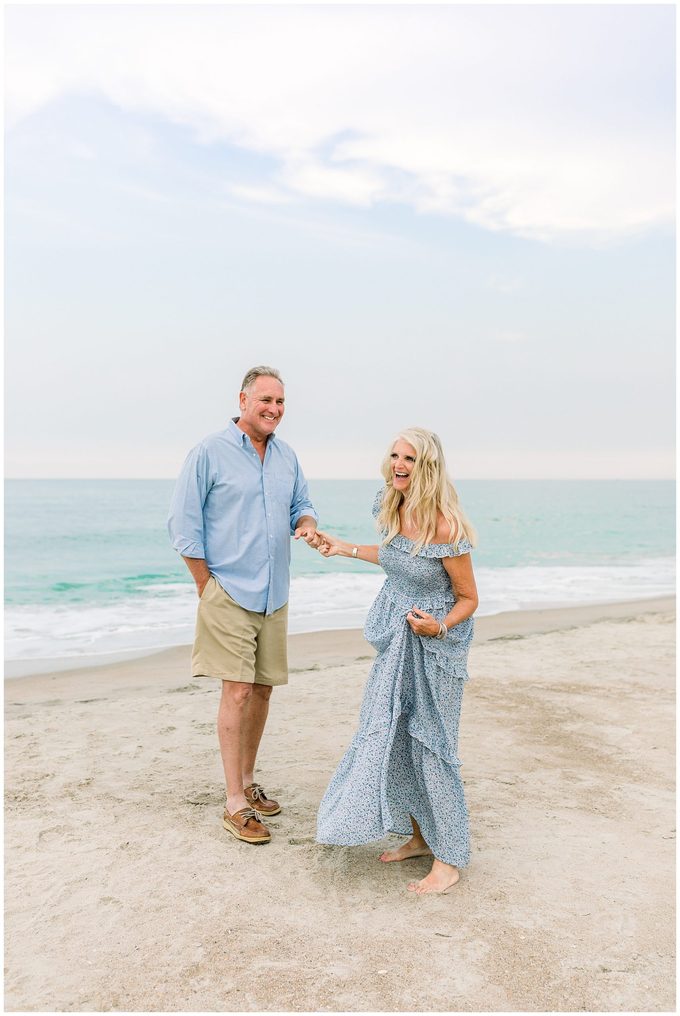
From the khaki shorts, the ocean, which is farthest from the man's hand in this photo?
the ocean

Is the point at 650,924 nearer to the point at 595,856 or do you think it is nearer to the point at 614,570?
the point at 595,856

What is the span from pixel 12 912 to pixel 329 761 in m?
2.22

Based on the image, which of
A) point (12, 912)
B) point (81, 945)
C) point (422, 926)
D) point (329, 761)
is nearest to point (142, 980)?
point (81, 945)

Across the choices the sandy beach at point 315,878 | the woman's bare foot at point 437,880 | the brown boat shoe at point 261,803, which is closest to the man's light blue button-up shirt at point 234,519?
the brown boat shoe at point 261,803

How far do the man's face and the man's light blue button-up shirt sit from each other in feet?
0.25

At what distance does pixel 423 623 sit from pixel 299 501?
129 centimetres

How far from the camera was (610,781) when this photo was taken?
4.80m

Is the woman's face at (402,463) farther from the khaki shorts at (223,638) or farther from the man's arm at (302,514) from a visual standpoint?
the khaki shorts at (223,638)

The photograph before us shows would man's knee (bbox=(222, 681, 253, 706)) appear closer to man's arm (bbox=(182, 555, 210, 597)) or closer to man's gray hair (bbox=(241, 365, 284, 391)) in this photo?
man's arm (bbox=(182, 555, 210, 597))

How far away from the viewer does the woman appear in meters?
3.43

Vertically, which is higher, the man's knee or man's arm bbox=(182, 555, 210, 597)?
man's arm bbox=(182, 555, 210, 597)

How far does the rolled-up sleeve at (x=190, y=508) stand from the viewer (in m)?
3.97

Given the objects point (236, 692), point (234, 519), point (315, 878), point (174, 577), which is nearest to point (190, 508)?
point (234, 519)

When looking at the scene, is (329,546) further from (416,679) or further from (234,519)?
(416,679)
